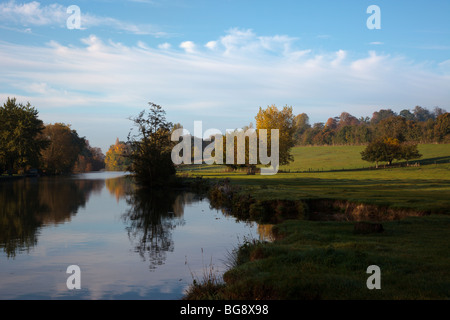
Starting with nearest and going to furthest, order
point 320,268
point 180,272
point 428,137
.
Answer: point 320,268, point 180,272, point 428,137

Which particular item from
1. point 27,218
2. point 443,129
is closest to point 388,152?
point 443,129

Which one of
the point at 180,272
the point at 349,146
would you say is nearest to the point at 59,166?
the point at 349,146

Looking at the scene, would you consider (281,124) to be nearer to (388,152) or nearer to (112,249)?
(388,152)

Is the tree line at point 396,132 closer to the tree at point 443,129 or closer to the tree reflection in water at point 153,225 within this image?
the tree at point 443,129

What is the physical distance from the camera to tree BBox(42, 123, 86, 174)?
357 feet

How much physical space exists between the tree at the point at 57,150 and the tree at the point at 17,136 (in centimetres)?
1578

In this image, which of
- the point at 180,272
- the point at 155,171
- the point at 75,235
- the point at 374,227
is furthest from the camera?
the point at 155,171

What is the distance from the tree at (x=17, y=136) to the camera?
83625 mm

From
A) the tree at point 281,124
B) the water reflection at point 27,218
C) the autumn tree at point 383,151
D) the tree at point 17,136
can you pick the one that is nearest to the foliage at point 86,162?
the tree at point 17,136

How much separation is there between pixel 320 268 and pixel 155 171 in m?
44.4
